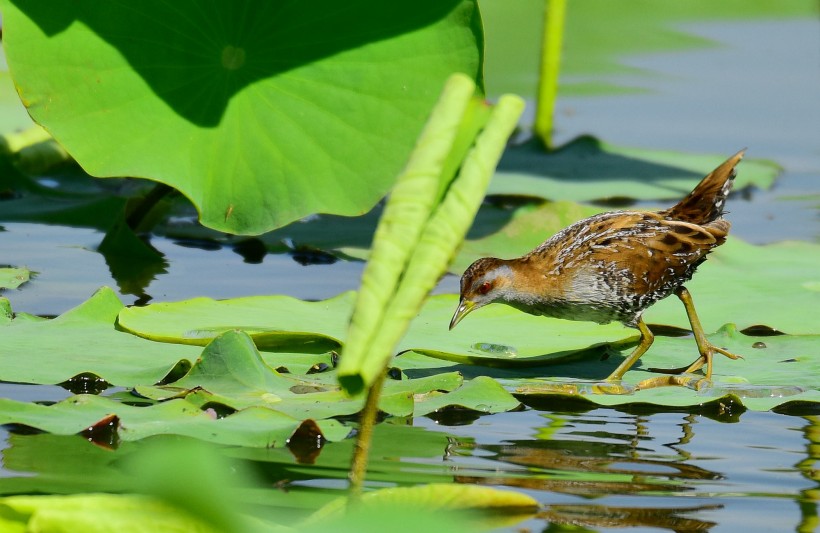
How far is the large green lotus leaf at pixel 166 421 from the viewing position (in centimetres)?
298

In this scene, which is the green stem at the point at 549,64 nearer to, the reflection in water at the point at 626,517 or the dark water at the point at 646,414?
the dark water at the point at 646,414

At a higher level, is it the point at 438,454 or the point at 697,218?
the point at 697,218

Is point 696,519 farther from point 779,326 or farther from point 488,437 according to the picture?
point 779,326

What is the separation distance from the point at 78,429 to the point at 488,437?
1103mm

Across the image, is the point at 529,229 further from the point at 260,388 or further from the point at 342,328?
the point at 260,388

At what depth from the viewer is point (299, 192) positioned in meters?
4.88

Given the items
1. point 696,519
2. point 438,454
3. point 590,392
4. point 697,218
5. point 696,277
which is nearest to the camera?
point 696,519

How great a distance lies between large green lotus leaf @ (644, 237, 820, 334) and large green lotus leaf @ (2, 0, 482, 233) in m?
1.33

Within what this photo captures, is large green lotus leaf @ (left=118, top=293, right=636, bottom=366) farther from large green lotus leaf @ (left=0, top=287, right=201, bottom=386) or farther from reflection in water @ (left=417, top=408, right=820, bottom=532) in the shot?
reflection in water @ (left=417, top=408, right=820, bottom=532)

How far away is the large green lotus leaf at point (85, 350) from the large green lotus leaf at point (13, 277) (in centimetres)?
77

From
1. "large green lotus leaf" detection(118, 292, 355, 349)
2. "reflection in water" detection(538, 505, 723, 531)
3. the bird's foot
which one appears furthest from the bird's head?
"reflection in water" detection(538, 505, 723, 531)

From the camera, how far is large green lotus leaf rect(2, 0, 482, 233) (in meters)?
4.71

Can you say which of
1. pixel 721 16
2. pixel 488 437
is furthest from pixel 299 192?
pixel 721 16

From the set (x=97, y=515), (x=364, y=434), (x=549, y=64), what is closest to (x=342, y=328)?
(x=364, y=434)
